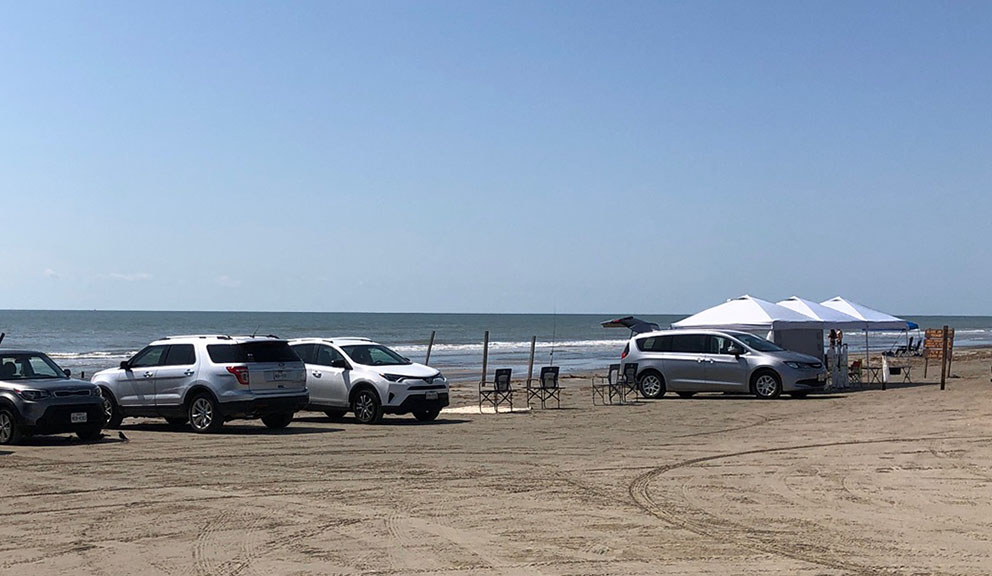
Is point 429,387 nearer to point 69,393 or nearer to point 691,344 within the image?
point 69,393

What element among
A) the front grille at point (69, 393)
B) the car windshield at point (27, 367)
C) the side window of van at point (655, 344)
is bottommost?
the front grille at point (69, 393)

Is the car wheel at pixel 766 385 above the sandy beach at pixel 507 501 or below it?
above

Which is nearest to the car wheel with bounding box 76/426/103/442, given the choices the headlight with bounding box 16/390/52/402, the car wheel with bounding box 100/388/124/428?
the headlight with bounding box 16/390/52/402

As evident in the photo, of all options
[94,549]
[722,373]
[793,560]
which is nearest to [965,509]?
[793,560]

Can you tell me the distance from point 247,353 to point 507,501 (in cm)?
879

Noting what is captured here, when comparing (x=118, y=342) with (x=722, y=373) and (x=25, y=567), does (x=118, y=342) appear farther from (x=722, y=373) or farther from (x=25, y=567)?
(x=25, y=567)

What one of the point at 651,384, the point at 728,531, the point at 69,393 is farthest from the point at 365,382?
the point at 728,531

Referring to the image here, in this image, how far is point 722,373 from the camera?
2744cm

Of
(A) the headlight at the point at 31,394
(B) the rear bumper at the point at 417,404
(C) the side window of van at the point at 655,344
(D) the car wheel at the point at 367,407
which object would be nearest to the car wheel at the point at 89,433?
(A) the headlight at the point at 31,394

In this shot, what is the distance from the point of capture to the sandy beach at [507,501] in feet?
27.2

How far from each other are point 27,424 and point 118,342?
64263 mm

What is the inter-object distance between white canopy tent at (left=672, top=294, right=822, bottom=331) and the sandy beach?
979cm

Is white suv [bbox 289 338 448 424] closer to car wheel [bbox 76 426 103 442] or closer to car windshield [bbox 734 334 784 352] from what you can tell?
car wheel [bbox 76 426 103 442]

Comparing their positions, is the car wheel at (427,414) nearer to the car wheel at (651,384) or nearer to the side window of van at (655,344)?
the car wheel at (651,384)
